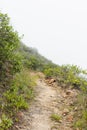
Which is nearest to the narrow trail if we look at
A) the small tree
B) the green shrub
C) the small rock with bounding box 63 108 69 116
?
the small rock with bounding box 63 108 69 116

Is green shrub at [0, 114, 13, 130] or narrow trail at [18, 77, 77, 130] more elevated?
narrow trail at [18, 77, 77, 130]

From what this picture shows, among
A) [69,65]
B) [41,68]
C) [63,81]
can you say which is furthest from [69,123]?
[41,68]

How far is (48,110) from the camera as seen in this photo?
471 inches

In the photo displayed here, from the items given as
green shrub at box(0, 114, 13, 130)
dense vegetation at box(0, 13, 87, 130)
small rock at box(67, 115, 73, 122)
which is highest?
dense vegetation at box(0, 13, 87, 130)

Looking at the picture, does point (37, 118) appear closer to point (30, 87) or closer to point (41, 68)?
point (30, 87)

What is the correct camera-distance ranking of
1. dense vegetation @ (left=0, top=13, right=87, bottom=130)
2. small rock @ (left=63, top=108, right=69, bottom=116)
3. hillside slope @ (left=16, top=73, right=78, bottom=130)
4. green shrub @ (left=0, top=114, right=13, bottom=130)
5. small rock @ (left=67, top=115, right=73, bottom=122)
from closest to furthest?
1. green shrub @ (left=0, top=114, right=13, bottom=130)
2. dense vegetation @ (left=0, top=13, right=87, bottom=130)
3. hillside slope @ (left=16, top=73, right=78, bottom=130)
4. small rock @ (left=67, top=115, right=73, bottom=122)
5. small rock @ (left=63, top=108, right=69, bottom=116)

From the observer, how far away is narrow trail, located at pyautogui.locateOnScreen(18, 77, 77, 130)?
406 inches

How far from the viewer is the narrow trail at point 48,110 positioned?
10305mm

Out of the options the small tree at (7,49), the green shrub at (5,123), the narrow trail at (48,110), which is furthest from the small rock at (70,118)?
the small tree at (7,49)

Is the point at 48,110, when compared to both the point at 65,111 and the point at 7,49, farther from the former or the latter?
the point at 7,49

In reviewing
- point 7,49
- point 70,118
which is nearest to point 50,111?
point 70,118

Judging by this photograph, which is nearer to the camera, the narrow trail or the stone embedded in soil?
the narrow trail

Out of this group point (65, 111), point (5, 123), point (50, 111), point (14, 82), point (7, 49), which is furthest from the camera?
point (14, 82)

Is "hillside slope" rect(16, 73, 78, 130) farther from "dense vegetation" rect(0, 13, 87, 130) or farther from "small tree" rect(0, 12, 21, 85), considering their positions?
"small tree" rect(0, 12, 21, 85)
